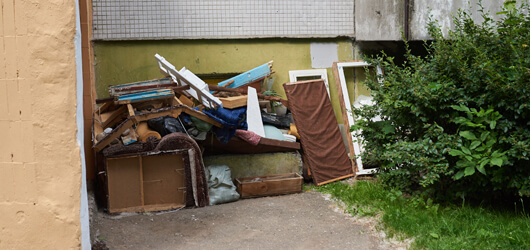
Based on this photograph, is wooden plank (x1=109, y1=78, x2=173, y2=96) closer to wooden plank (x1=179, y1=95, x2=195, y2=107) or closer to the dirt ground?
wooden plank (x1=179, y1=95, x2=195, y2=107)

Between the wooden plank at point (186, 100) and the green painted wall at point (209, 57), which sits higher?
the green painted wall at point (209, 57)

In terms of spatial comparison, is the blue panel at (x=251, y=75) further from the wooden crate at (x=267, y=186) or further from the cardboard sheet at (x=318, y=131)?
the wooden crate at (x=267, y=186)

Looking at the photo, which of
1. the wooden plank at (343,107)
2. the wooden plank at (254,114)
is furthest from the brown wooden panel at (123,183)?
the wooden plank at (343,107)

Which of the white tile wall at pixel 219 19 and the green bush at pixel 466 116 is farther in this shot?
the white tile wall at pixel 219 19

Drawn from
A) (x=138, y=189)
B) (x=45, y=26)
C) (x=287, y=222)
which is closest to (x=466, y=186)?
(x=287, y=222)

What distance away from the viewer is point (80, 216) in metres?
3.35

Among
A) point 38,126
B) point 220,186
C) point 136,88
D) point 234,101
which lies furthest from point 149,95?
point 38,126

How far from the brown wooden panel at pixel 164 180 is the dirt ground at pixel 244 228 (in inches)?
9.2

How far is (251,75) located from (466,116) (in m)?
3.37

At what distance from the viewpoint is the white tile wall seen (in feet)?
23.6

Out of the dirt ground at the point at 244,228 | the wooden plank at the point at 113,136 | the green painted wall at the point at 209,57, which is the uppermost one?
the green painted wall at the point at 209,57

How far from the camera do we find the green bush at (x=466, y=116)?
4840mm

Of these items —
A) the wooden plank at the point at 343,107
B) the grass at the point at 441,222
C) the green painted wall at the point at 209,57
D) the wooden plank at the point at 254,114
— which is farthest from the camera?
the wooden plank at the point at 343,107

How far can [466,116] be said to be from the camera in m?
5.29
